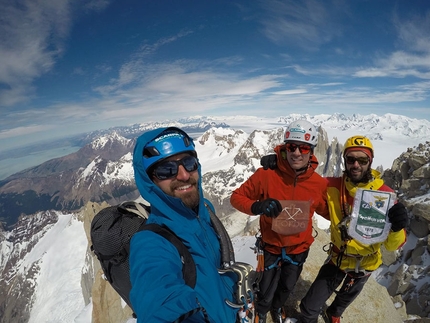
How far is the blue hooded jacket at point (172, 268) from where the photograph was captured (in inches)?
102

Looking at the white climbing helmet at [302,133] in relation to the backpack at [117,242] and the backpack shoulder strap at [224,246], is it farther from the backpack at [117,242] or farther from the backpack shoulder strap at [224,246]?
the backpack at [117,242]

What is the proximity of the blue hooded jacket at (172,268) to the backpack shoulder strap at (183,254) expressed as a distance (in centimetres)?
6

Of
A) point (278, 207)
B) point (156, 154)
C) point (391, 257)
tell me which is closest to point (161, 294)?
point (156, 154)

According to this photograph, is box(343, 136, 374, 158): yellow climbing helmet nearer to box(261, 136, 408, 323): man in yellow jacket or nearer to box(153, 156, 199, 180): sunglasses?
box(261, 136, 408, 323): man in yellow jacket

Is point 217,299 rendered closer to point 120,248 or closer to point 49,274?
point 120,248

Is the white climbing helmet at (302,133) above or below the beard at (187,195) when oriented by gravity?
above

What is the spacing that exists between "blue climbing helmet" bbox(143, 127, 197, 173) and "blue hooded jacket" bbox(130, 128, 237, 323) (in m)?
0.11

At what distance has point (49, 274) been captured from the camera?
586ft

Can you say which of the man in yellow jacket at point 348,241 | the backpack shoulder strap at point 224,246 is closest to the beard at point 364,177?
the man in yellow jacket at point 348,241

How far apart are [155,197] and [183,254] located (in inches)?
39.5

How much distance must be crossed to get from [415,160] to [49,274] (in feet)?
759

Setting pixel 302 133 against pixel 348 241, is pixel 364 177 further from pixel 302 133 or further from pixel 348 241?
pixel 302 133

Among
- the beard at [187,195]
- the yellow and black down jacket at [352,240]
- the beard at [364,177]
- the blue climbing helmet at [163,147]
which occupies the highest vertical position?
the blue climbing helmet at [163,147]

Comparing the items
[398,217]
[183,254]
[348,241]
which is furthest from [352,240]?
[183,254]
